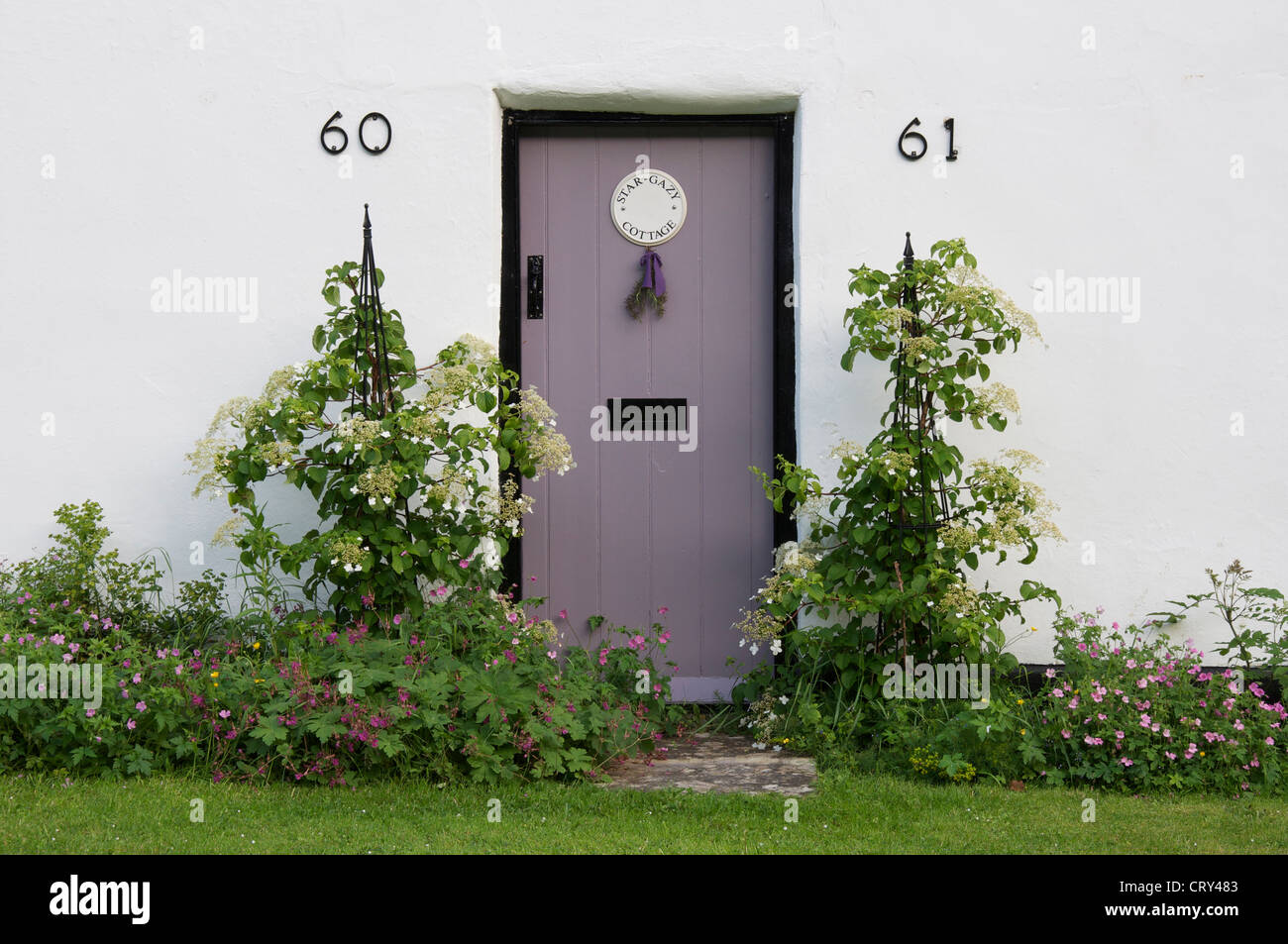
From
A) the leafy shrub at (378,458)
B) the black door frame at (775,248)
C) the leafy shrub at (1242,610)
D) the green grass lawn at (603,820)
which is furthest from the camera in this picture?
the black door frame at (775,248)

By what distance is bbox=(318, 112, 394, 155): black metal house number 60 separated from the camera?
4.82 metres

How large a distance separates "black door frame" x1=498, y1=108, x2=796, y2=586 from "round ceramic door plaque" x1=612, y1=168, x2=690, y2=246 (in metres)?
0.27

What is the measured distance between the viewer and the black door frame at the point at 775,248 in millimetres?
4895

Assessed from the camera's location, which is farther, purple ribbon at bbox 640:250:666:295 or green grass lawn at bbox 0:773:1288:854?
purple ribbon at bbox 640:250:666:295

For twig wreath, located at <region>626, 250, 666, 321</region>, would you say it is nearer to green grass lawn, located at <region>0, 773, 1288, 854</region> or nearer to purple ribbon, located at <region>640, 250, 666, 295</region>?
purple ribbon, located at <region>640, 250, 666, 295</region>

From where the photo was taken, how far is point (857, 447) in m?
4.44

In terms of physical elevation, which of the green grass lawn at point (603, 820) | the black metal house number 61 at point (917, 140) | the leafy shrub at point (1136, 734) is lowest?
the green grass lawn at point (603, 820)

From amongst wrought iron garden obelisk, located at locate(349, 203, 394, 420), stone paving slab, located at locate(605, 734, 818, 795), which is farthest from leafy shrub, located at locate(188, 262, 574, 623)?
stone paving slab, located at locate(605, 734, 818, 795)

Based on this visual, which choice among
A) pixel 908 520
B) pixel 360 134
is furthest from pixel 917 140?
pixel 360 134

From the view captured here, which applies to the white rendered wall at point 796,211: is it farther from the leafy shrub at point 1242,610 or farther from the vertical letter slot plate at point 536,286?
the vertical letter slot plate at point 536,286

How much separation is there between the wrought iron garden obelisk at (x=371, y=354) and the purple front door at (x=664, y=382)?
77cm

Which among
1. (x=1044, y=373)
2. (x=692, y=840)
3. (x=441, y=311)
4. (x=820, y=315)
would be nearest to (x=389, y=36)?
(x=441, y=311)

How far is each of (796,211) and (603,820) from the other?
270 cm

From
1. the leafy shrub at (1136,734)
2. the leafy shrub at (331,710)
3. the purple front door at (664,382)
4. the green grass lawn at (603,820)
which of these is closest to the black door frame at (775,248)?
the purple front door at (664,382)
